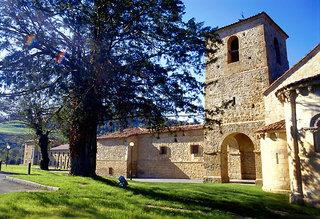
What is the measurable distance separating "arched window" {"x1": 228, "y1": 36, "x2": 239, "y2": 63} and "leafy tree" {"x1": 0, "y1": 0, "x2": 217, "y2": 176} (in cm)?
1030

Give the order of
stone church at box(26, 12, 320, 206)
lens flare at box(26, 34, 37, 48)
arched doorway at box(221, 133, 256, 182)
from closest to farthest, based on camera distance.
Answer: stone church at box(26, 12, 320, 206) < lens flare at box(26, 34, 37, 48) < arched doorway at box(221, 133, 256, 182)

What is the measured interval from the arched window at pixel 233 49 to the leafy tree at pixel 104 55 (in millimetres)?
10303

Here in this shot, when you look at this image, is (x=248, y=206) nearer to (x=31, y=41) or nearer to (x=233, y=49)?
(x=31, y=41)

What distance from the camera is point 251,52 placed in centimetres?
2320

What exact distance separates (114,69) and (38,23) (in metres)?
3.95

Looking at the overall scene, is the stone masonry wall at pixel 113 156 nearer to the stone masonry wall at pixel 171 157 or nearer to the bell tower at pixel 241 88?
the stone masonry wall at pixel 171 157

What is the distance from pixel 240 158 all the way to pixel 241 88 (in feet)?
19.6

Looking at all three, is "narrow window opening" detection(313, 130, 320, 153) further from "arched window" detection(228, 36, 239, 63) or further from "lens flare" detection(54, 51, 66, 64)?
"arched window" detection(228, 36, 239, 63)

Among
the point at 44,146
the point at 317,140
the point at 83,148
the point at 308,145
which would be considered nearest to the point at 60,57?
the point at 83,148

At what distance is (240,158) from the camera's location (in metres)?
24.5

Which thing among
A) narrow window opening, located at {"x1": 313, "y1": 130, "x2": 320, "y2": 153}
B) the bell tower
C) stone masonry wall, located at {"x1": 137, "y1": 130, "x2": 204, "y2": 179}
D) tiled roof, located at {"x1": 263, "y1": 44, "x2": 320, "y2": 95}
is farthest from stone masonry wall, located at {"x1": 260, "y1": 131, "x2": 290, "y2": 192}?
stone masonry wall, located at {"x1": 137, "y1": 130, "x2": 204, "y2": 179}

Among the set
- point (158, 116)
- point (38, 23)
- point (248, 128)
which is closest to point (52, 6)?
point (38, 23)

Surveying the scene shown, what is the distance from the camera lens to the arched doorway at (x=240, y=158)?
24.4 metres

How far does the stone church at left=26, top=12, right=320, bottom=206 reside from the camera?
12.7m
